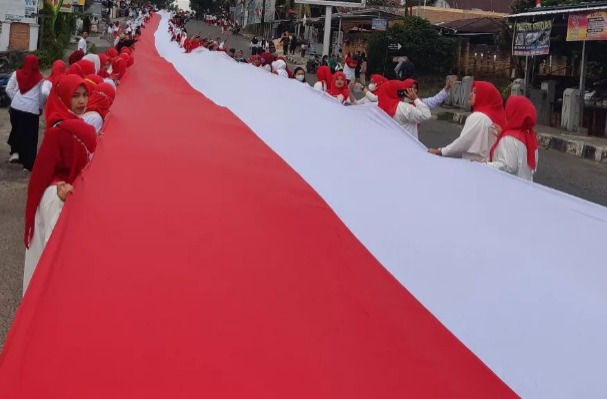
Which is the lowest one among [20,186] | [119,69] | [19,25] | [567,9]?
[20,186]

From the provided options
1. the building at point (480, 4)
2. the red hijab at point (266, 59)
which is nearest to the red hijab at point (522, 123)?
the red hijab at point (266, 59)

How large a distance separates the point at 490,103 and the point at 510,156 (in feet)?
1.99

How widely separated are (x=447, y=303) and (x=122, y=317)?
1323 millimetres

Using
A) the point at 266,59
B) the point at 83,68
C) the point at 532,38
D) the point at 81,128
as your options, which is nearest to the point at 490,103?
the point at 81,128

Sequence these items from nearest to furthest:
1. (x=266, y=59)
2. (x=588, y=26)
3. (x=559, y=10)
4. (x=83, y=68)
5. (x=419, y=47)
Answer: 1. (x=83, y=68)
2. (x=588, y=26)
3. (x=559, y=10)
4. (x=266, y=59)
5. (x=419, y=47)

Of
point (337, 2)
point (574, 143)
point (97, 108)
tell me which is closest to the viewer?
point (97, 108)

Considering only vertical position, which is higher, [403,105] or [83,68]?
[83,68]

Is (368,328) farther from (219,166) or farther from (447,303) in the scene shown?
(219,166)

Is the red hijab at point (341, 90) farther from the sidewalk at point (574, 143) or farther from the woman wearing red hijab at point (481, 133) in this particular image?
the sidewalk at point (574, 143)

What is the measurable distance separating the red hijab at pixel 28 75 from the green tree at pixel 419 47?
60.6ft

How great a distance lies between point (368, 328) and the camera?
229cm

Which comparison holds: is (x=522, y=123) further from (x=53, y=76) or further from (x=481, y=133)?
(x=53, y=76)

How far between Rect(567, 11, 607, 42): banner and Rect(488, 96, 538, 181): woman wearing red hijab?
1031 cm

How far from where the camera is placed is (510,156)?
4395mm
